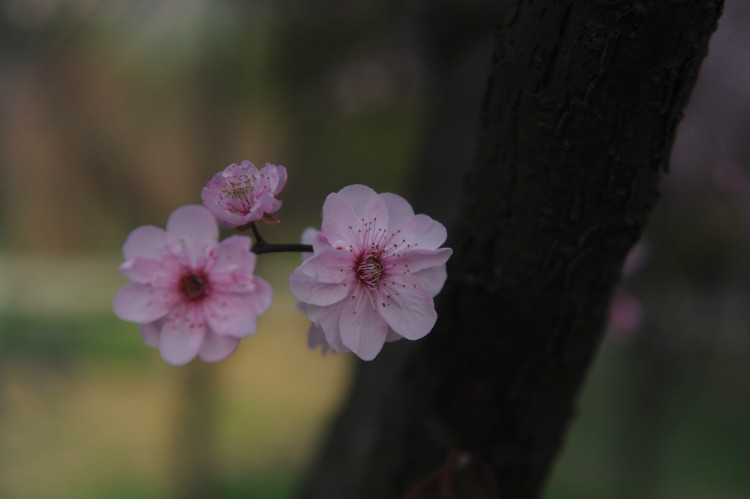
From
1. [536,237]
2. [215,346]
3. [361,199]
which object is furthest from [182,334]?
[536,237]

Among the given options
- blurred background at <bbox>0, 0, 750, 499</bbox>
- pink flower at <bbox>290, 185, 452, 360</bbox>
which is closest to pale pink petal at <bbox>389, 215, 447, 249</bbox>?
pink flower at <bbox>290, 185, 452, 360</bbox>

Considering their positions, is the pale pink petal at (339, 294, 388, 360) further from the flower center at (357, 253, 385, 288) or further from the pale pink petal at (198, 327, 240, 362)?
the pale pink petal at (198, 327, 240, 362)

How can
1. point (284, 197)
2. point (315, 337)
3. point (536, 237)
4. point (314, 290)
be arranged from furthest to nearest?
point (284, 197), point (536, 237), point (315, 337), point (314, 290)

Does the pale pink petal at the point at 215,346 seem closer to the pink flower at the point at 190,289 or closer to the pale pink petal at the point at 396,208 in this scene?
the pink flower at the point at 190,289

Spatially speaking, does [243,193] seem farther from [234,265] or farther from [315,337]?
[315,337]

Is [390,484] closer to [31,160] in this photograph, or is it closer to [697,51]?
[697,51]

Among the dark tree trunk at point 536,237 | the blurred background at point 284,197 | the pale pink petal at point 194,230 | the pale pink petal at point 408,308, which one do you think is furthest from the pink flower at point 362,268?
the blurred background at point 284,197
